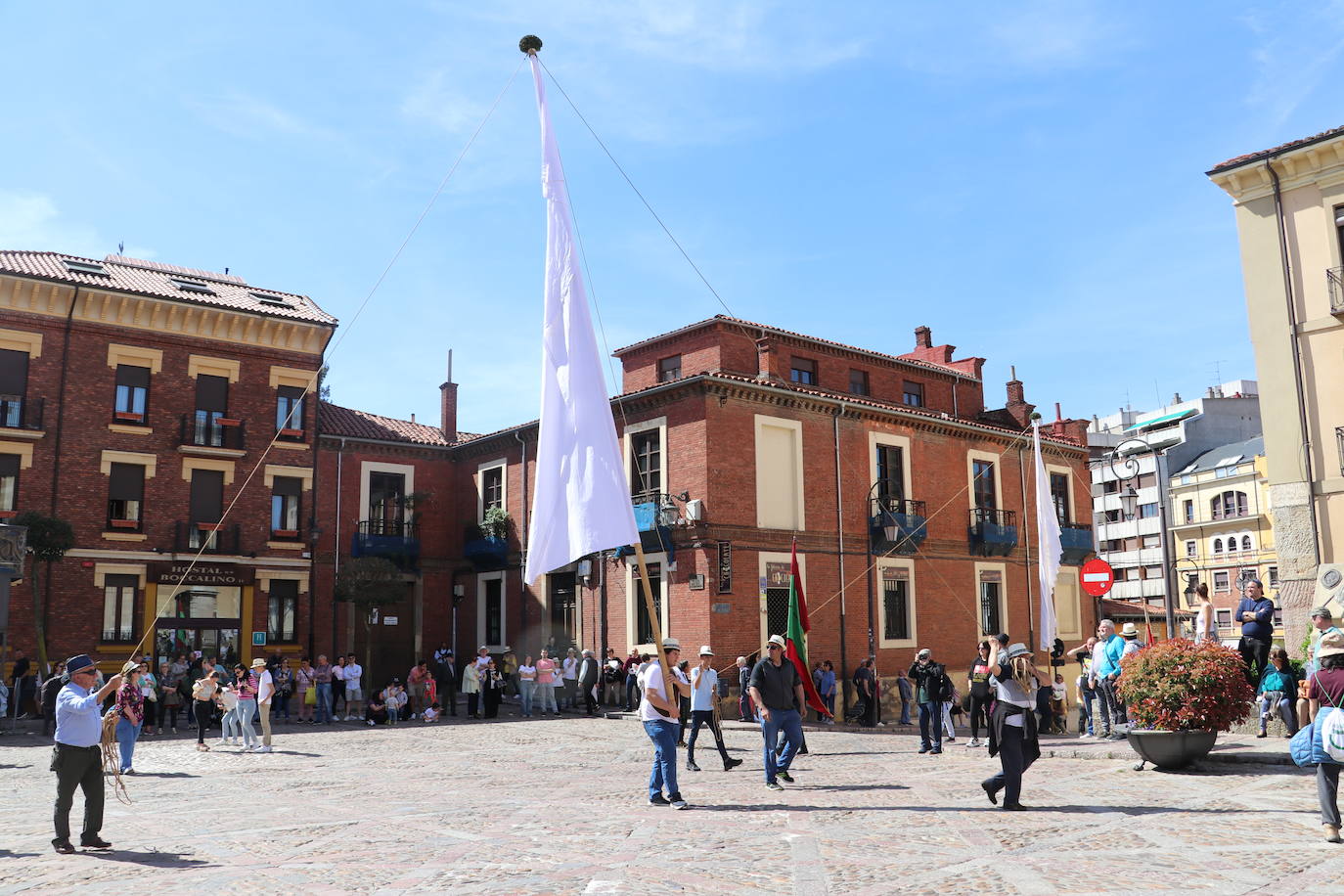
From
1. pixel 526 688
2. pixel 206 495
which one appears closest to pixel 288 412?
pixel 206 495

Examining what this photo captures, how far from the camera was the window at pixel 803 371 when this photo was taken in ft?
107

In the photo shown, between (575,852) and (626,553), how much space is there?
19.6 metres

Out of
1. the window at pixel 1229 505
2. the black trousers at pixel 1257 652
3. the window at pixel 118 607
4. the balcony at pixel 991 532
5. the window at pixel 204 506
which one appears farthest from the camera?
the window at pixel 1229 505

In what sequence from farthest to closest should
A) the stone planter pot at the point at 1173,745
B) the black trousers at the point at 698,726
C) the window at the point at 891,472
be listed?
the window at the point at 891,472, the black trousers at the point at 698,726, the stone planter pot at the point at 1173,745

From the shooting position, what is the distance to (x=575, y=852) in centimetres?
866

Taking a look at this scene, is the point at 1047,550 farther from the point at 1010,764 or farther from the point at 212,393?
the point at 212,393

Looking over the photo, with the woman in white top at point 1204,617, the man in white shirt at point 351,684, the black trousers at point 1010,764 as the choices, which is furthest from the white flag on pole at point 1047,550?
the man in white shirt at point 351,684

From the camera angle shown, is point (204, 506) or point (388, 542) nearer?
point (204, 506)

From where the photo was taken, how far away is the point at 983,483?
34.8 meters

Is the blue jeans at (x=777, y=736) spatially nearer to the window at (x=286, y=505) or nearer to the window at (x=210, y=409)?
the window at (x=286, y=505)

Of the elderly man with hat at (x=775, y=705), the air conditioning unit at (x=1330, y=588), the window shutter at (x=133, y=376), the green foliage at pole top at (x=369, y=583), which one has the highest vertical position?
the window shutter at (x=133, y=376)

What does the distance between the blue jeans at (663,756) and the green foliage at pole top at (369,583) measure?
71.2ft

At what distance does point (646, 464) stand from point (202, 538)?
42.4 feet

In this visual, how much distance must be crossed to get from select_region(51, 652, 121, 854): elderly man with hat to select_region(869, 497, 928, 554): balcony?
943 inches
